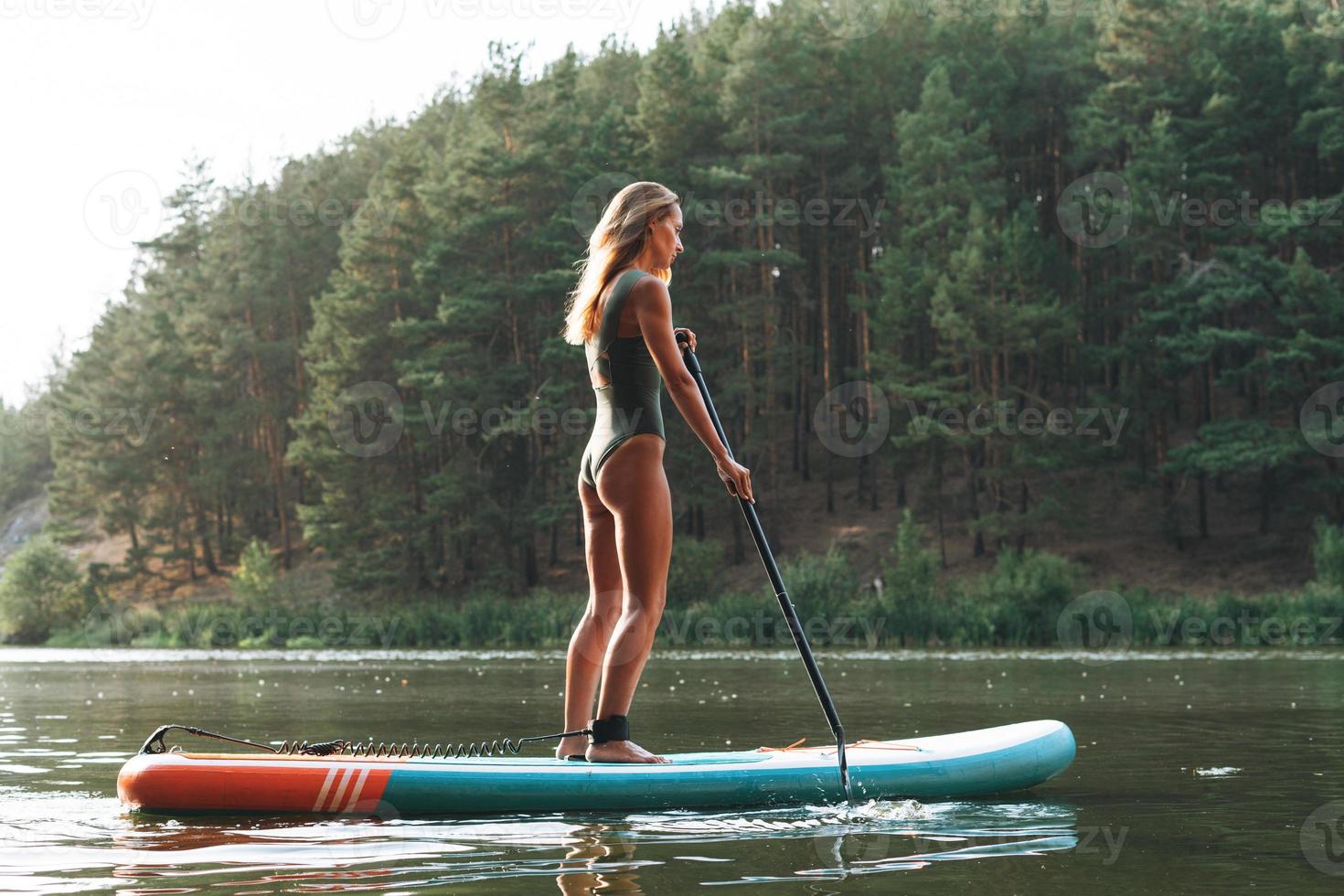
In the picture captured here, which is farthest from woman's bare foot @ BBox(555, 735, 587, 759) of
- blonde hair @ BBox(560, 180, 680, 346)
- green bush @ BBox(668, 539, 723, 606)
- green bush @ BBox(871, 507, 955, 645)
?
green bush @ BBox(668, 539, 723, 606)

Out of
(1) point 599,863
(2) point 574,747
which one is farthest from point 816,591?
(1) point 599,863

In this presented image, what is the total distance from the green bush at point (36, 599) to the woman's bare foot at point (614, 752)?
133ft

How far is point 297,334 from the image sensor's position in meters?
56.8

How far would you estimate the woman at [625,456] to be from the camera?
595 cm

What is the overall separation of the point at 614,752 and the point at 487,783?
0.55 metres

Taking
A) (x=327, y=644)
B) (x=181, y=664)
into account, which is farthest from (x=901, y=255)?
(x=181, y=664)

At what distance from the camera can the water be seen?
4.39 meters

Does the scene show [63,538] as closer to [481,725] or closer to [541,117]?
[541,117]

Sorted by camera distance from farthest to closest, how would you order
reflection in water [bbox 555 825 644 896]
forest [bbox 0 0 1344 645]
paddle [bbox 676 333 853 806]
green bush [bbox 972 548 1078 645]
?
forest [bbox 0 0 1344 645], green bush [bbox 972 548 1078 645], paddle [bbox 676 333 853 806], reflection in water [bbox 555 825 644 896]

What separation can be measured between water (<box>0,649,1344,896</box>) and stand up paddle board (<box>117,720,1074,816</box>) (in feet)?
0.26

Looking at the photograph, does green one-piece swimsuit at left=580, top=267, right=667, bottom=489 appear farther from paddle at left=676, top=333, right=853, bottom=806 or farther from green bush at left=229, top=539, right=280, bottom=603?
green bush at left=229, top=539, right=280, bottom=603

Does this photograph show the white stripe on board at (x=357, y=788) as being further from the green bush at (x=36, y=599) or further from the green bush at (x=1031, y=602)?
the green bush at (x=36, y=599)

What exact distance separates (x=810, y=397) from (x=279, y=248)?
72.2 ft

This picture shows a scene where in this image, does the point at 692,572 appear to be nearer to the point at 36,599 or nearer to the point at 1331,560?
the point at 1331,560
